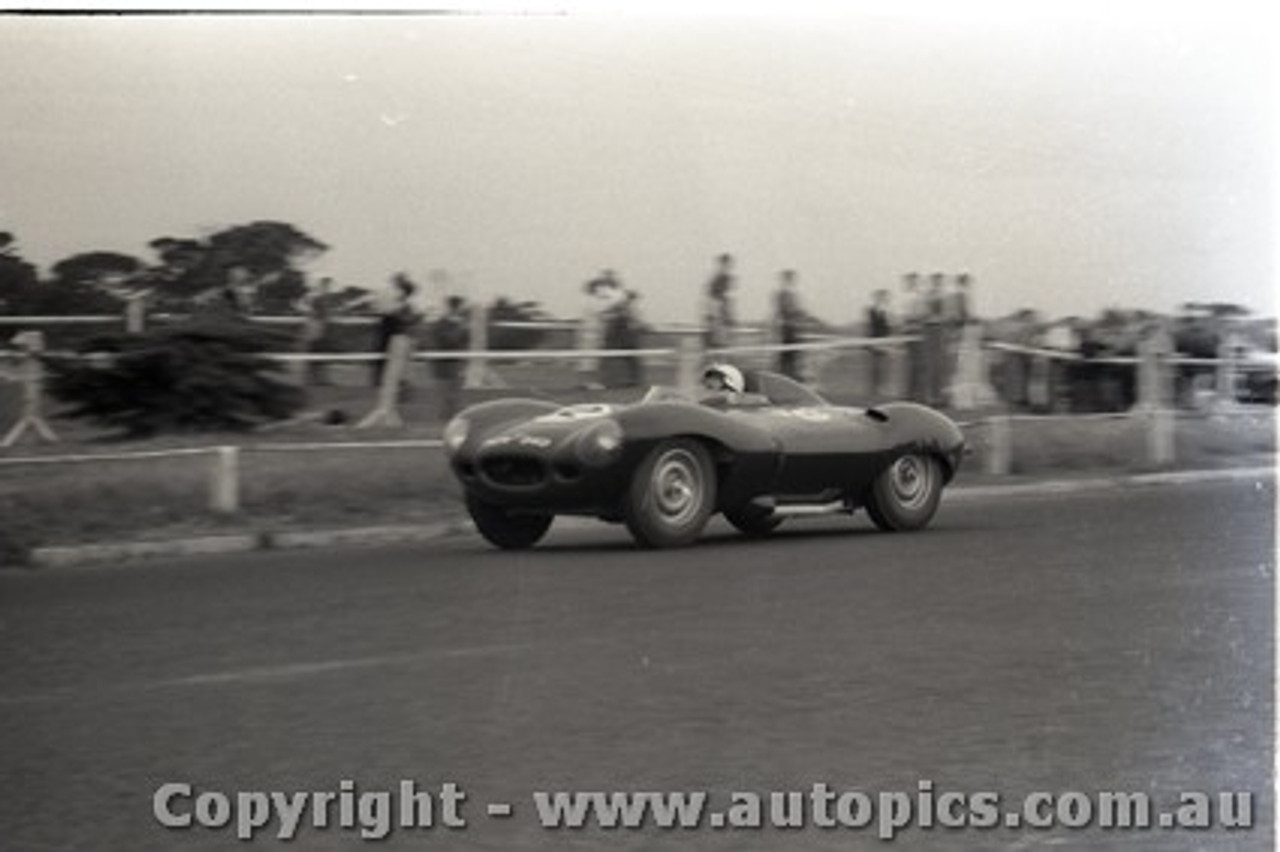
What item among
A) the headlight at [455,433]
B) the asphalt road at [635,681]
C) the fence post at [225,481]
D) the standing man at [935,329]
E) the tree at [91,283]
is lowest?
the asphalt road at [635,681]

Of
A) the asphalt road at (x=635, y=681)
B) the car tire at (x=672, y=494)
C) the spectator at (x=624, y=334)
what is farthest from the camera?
the car tire at (x=672, y=494)

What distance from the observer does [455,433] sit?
483 centimetres

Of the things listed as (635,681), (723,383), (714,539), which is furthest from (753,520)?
(635,681)

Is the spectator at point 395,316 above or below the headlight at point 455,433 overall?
above

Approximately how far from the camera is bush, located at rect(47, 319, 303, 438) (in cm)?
481

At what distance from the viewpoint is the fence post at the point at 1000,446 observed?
193 inches

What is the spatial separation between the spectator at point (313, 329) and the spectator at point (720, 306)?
2.00 feet

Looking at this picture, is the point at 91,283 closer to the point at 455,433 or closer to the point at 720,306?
the point at 455,433

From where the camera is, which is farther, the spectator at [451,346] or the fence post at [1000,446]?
the fence post at [1000,446]

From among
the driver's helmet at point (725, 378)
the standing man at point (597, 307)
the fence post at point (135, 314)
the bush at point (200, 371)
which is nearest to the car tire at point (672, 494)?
the driver's helmet at point (725, 378)

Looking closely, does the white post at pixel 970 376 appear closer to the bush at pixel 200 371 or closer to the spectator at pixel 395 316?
the spectator at pixel 395 316

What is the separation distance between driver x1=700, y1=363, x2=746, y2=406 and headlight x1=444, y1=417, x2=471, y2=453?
0.40 metres

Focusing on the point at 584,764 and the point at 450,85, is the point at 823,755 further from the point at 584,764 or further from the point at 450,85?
the point at 450,85

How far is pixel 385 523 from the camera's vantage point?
4.84 metres
